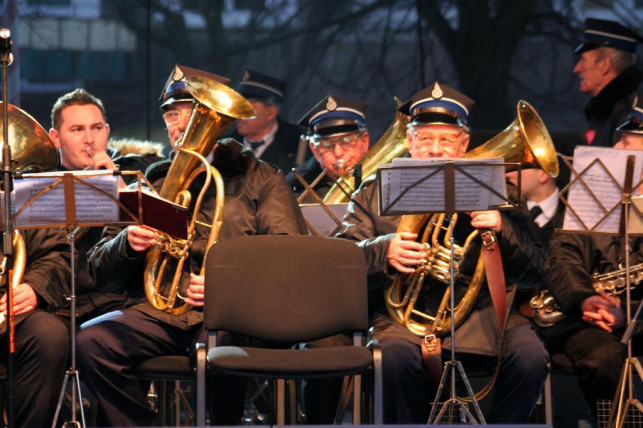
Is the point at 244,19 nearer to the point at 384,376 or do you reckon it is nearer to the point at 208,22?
the point at 208,22

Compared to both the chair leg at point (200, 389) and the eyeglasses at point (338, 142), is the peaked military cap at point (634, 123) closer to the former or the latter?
the eyeglasses at point (338, 142)

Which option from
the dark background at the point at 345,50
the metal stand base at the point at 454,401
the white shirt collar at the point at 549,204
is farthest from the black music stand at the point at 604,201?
the dark background at the point at 345,50

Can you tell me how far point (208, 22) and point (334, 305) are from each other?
434cm

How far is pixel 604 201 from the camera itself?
493 cm

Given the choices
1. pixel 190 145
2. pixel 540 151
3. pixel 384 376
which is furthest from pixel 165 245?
pixel 540 151

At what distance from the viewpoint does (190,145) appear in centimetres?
517

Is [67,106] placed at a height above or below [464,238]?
above

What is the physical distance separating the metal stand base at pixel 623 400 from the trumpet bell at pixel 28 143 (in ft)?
9.69

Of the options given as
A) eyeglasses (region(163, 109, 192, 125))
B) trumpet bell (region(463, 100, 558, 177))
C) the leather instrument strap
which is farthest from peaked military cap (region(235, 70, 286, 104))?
the leather instrument strap

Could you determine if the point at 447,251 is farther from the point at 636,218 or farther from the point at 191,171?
the point at 191,171

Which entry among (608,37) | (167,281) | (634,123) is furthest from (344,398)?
(608,37)

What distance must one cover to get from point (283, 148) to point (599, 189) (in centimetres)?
347

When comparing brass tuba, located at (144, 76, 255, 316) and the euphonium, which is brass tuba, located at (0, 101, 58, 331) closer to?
brass tuba, located at (144, 76, 255, 316)

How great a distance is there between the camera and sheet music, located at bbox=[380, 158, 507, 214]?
456 cm
